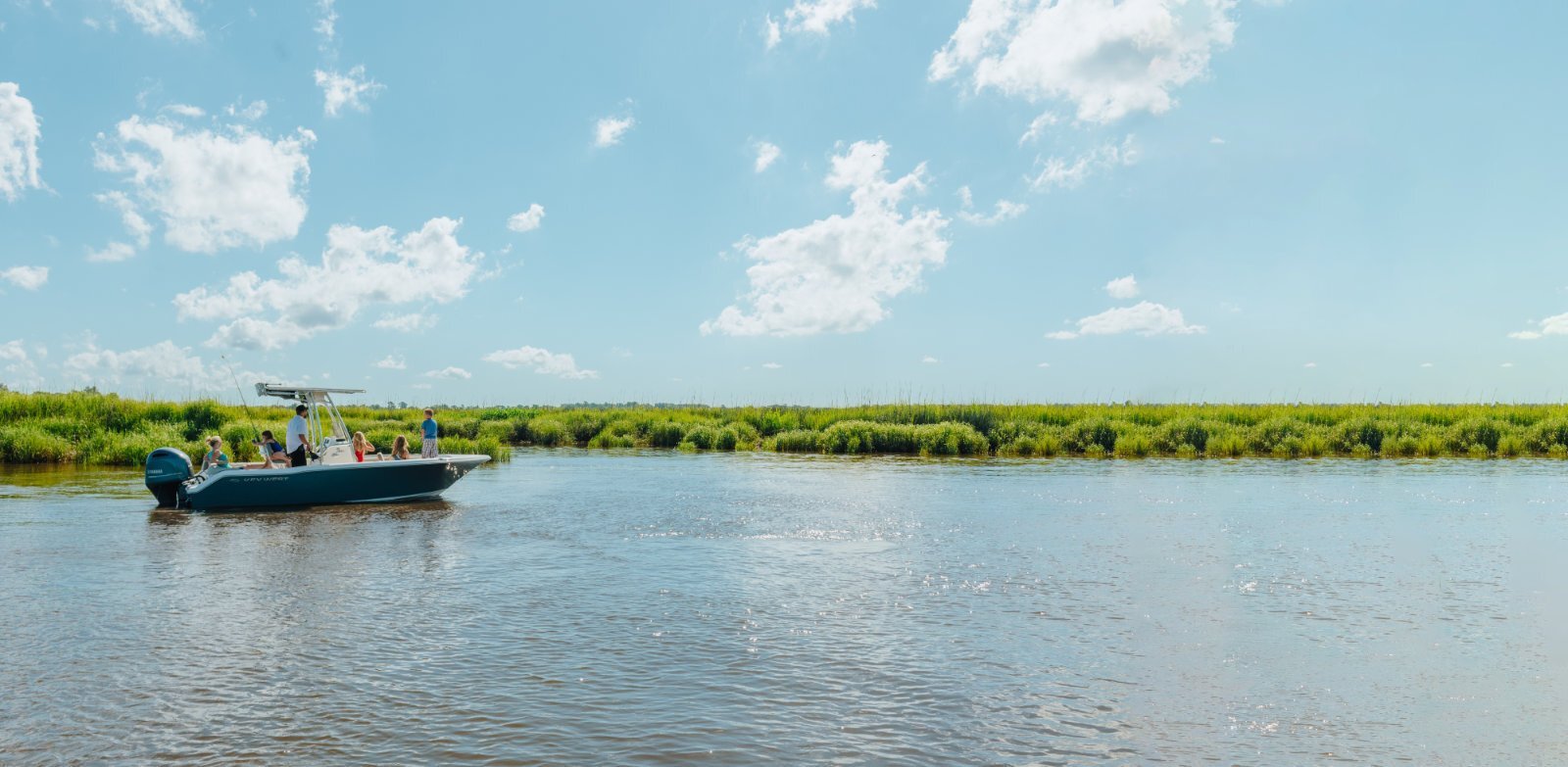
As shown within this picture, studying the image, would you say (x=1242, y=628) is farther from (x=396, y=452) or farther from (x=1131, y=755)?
(x=396, y=452)

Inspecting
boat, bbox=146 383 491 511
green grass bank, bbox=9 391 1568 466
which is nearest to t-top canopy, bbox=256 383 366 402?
boat, bbox=146 383 491 511

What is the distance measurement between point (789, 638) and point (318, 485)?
570 inches

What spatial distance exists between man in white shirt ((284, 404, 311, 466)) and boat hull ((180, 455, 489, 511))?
1.72 feet

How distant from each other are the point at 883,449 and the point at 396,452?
69.1 ft

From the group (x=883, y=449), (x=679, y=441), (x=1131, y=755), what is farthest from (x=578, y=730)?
(x=679, y=441)

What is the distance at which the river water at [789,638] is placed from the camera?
272 inches

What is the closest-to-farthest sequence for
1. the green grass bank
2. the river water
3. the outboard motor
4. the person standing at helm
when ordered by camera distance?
the river water < the outboard motor < the person standing at helm < the green grass bank

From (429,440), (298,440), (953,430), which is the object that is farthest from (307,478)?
(953,430)

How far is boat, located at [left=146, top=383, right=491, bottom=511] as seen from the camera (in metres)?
20.2

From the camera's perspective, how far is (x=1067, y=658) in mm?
8883

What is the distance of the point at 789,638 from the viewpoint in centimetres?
956

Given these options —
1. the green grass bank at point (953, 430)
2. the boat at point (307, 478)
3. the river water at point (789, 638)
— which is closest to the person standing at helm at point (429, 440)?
the boat at point (307, 478)

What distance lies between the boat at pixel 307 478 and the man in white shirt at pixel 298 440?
12.5 inches

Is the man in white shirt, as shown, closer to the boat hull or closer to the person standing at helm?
the boat hull
